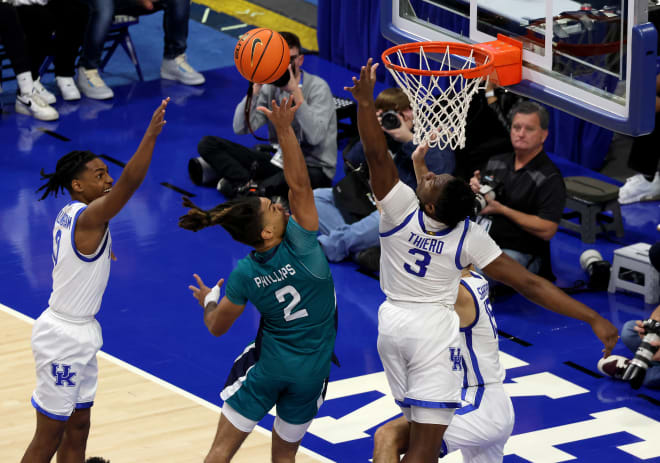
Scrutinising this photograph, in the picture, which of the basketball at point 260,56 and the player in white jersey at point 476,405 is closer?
the player in white jersey at point 476,405

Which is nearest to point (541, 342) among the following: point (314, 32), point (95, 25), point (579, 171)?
point (579, 171)

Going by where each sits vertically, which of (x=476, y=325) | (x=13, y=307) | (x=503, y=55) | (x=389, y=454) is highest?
(x=503, y=55)

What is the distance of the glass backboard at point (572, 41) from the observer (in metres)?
6.00

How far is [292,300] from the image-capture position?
5109mm

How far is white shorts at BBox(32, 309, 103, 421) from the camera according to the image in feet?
17.2

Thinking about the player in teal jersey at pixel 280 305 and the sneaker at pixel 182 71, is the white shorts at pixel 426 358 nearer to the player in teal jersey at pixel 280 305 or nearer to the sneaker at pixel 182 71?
the player in teal jersey at pixel 280 305

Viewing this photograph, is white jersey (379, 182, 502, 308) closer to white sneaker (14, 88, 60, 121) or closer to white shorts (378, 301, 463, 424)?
white shorts (378, 301, 463, 424)

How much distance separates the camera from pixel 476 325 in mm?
5445

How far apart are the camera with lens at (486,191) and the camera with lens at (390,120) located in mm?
761

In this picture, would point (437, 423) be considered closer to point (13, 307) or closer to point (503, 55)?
point (503, 55)

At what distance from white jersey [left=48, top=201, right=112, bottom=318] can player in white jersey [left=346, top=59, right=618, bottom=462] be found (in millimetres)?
1383

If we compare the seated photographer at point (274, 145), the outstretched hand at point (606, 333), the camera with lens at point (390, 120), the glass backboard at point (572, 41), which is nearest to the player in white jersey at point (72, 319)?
the outstretched hand at point (606, 333)

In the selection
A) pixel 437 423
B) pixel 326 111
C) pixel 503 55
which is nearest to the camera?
pixel 437 423

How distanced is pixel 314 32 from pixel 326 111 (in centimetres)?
506
